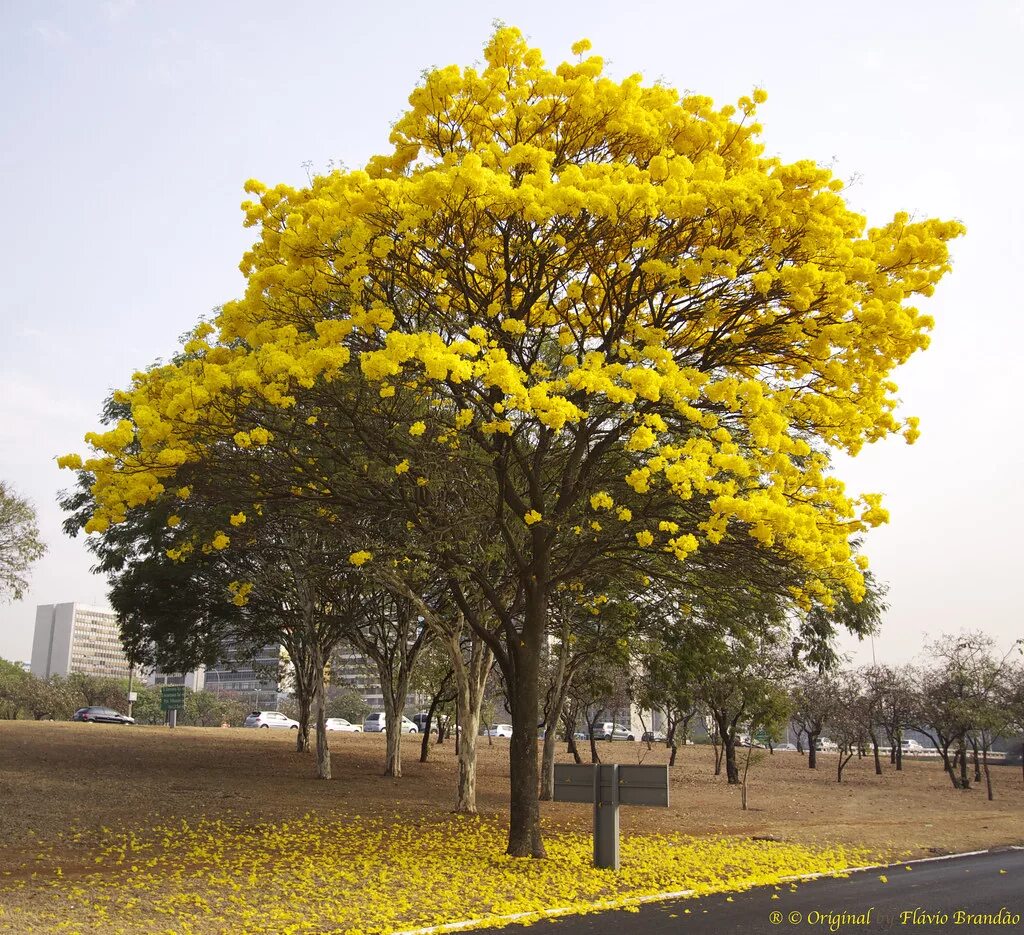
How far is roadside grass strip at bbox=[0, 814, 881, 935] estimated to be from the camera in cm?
807

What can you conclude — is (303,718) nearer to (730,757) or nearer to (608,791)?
(730,757)

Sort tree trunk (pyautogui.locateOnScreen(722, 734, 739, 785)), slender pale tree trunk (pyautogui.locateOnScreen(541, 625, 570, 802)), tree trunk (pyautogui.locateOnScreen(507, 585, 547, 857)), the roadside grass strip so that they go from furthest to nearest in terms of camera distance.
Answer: tree trunk (pyautogui.locateOnScreen(722, 734, 739, 785)), slender pale tree trunk (pyautogui.locateOnScreen(541, 625, 570, 802)), tree trunk (pyautogui.locateOnScreen(507, 585, 547, 857)), the roadside grass strip

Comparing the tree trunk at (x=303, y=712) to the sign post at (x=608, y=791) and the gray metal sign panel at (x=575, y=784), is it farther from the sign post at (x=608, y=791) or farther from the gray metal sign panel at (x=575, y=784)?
the sign post at (x=608, y=791)

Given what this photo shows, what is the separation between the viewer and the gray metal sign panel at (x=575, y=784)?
37.3 feet

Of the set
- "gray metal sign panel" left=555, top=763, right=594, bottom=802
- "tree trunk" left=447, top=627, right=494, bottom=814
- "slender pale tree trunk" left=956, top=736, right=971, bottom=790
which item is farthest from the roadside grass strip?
"slender pale tree trunk" left=956, top=736, right=971, bottom=790

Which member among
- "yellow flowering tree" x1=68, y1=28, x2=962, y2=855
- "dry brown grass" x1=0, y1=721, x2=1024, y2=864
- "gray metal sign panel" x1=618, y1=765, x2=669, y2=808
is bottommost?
"dry brown grass" x1=0, y1=721, x2=1024, y2=864

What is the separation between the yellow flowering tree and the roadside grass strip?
5.12 ft

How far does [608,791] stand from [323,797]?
8741mm

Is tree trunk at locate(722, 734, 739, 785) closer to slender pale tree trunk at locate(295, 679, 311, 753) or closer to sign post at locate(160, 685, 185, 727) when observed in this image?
slender pale tree trunk at locate(295, 679, 311, 753)

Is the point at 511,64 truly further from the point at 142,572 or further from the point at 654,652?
the point at 142,572

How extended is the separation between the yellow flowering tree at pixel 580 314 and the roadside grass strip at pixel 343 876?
156cm


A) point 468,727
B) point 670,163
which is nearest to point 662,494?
point 670,163

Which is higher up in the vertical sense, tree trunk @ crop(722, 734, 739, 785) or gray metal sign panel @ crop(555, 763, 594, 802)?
gray metal sign panel @ crop(555, 763, 594, 802)

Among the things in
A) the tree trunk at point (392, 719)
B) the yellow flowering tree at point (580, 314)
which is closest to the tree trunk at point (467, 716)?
the yellow flowering tree at point (580, 314)
